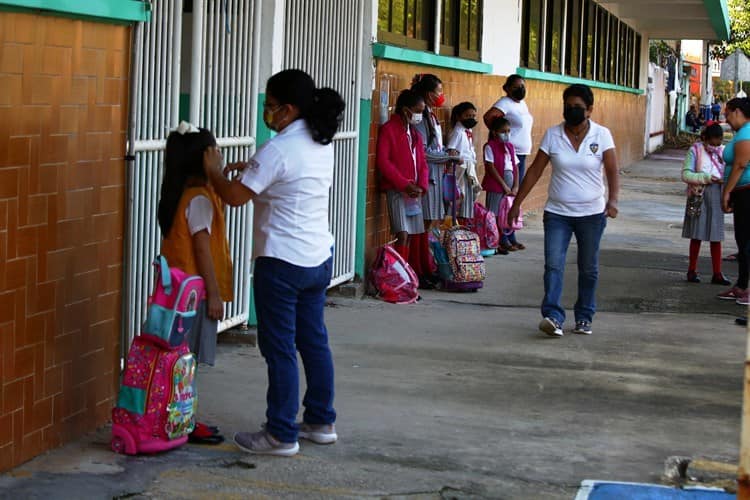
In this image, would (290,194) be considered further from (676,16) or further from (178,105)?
(676,16)

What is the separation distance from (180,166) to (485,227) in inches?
309

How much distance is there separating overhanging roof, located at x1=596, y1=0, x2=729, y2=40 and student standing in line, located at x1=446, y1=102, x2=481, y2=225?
43.0 ft

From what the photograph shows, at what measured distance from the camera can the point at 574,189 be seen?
916 centimetres

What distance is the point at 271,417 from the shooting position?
19.4ft

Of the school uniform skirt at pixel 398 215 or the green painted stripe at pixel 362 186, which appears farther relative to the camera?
the school uniform skirt at pixel 398 215

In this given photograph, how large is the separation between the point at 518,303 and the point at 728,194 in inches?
78.5

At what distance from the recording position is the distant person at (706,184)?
12047 mm

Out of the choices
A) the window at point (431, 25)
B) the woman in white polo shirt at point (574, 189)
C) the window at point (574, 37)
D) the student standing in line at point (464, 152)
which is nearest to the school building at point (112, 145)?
the window at point (431, 25)

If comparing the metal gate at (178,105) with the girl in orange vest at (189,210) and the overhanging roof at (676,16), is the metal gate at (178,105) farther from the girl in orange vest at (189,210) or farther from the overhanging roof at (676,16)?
the overhanging roof at (676,16)

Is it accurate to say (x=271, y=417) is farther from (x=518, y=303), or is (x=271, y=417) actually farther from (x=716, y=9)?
(x=716, y=9)

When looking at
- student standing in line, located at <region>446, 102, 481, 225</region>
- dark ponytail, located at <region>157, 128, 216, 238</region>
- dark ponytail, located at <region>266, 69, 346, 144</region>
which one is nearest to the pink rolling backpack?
dark ponytail, located at <region>157, 128, 216, 238</region>

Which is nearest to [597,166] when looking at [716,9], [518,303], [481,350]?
[481,350]

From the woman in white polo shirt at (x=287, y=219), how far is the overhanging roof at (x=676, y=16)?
65.1 feet

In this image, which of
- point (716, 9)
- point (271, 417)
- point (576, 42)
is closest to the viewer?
point (271, 417)
